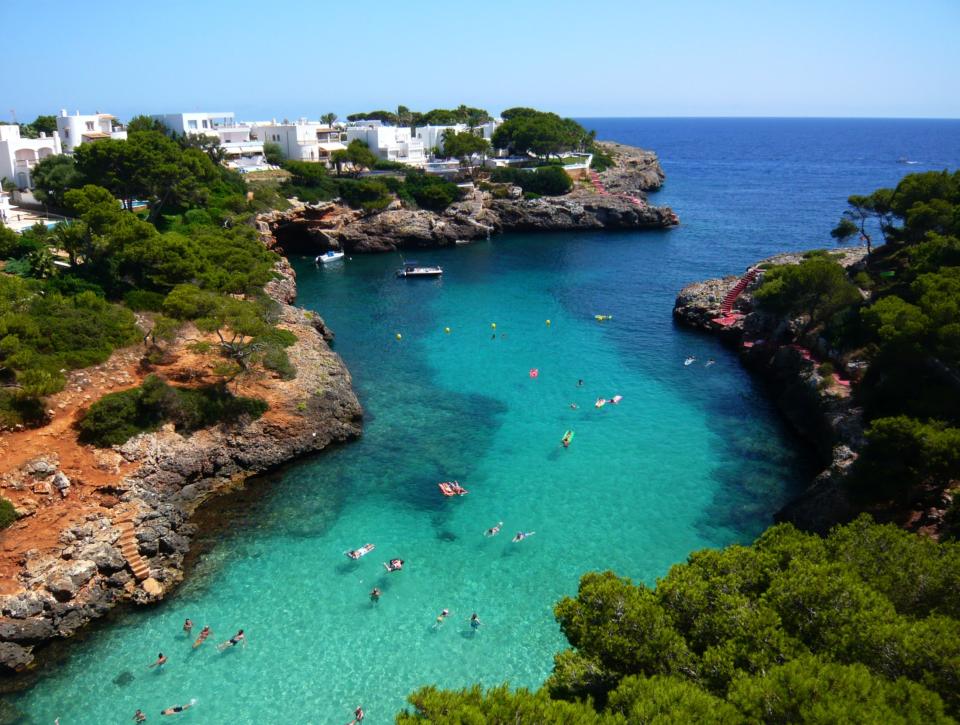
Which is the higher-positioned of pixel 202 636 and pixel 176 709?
pixel 202 636

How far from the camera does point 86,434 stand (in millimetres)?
27391

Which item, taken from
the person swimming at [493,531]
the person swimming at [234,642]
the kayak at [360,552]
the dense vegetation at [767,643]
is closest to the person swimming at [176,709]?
the person swimming at [234,642]

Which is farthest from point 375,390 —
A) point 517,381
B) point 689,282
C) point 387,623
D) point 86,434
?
point 689,282

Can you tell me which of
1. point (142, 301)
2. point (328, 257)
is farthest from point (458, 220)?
point (142, 301)

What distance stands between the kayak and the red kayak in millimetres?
4540

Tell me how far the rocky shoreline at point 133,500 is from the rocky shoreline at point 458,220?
39.4 meters

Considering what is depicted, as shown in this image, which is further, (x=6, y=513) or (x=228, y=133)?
(x=228, y=133)

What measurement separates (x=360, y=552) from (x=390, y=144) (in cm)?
8264

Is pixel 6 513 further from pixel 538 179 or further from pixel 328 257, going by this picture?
pixel 538 179

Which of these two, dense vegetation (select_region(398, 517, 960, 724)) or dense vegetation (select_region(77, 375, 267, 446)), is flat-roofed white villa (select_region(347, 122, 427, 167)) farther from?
dense vegetation (select_region(398, 517, 960, 724))

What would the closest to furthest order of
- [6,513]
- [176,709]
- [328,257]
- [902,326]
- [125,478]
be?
[176,709] → [6,513] → [125,478] → [902,326] → [328,257]

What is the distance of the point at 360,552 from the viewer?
985 inches

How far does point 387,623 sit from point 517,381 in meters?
20.8

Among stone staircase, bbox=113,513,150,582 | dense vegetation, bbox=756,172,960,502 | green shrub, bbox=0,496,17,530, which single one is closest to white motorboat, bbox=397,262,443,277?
dense vegetation, bbox=756,172,960,502
